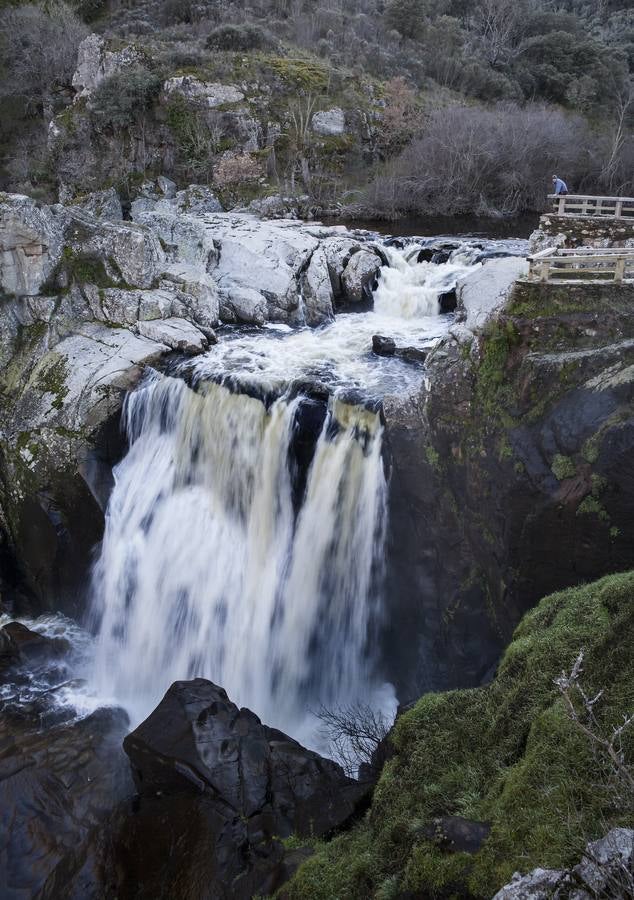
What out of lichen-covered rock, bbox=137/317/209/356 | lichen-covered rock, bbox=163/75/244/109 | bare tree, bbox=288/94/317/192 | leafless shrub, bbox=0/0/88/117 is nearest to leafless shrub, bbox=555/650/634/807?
lichen-covered rock, bbox=137/317/209/356

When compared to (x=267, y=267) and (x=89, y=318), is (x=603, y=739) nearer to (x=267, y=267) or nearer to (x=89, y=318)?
(x=89, y=318)

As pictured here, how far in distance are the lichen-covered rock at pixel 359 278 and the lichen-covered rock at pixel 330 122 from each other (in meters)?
21.2

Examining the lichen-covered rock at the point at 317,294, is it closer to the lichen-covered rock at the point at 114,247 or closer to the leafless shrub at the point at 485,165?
the lichen-covered rock at the point at 114,247

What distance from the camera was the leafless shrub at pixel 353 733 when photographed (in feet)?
30.8

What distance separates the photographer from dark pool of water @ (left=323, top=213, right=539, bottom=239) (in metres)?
27.0

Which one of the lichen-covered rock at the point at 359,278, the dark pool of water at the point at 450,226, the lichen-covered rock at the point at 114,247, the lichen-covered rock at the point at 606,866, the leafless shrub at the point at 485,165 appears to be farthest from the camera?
the leafless shrub at the point at 485,165

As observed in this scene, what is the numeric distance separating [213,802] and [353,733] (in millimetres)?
2418

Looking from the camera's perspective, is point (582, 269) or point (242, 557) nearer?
point (582, 269)

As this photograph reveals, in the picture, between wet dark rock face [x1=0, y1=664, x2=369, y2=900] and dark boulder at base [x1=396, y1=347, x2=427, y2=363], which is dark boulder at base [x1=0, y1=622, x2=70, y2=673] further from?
dark boulder at base [x1=396, y1=347, x2=427, y2=363]

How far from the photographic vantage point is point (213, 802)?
28.3 ft

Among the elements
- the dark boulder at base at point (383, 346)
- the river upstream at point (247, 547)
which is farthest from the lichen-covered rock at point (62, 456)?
the dark boulder at base at point (383, 346)

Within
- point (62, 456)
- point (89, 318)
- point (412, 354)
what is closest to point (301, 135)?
point (89, 318)

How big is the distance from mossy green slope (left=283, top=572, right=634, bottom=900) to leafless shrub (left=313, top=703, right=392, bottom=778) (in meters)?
2.53

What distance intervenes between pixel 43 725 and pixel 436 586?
26.6 feet
